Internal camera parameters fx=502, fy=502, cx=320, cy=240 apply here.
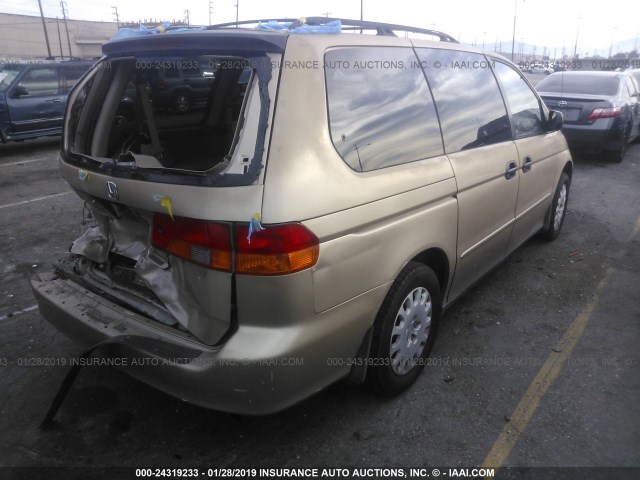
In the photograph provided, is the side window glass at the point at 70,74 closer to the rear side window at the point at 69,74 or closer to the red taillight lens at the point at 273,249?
the rear side window at the point at 69,74

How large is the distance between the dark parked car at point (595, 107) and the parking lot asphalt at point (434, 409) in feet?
18.3

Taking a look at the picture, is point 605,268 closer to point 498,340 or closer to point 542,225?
point 542,225

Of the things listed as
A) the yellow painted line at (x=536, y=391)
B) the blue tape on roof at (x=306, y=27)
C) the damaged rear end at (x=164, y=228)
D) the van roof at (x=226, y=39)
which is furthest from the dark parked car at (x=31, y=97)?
the yellow painted line at (x=536, y=391)

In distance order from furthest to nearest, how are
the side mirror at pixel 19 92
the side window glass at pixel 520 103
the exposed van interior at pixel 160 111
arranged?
1. the side mirror at pixel 19 92
2. the side window glass at pixel 520 103
3. the exposed van interior at pixel 160 111

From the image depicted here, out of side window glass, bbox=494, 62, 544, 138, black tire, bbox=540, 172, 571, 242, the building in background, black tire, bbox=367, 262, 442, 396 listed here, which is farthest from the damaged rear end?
the building in background

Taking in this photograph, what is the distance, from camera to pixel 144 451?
2.37 meters

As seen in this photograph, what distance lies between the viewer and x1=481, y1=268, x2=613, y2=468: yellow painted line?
239 cm

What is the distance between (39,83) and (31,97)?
42cm

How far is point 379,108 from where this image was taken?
2516mm

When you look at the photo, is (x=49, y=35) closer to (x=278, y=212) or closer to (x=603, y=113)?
(x=603, y=113)

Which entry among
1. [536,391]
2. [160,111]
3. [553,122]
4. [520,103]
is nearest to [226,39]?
[160,111]

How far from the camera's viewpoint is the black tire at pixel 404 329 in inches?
98.2

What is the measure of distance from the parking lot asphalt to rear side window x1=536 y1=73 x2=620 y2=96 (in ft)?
20.8

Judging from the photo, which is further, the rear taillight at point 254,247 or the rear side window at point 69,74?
the rear side window at point 69,74
